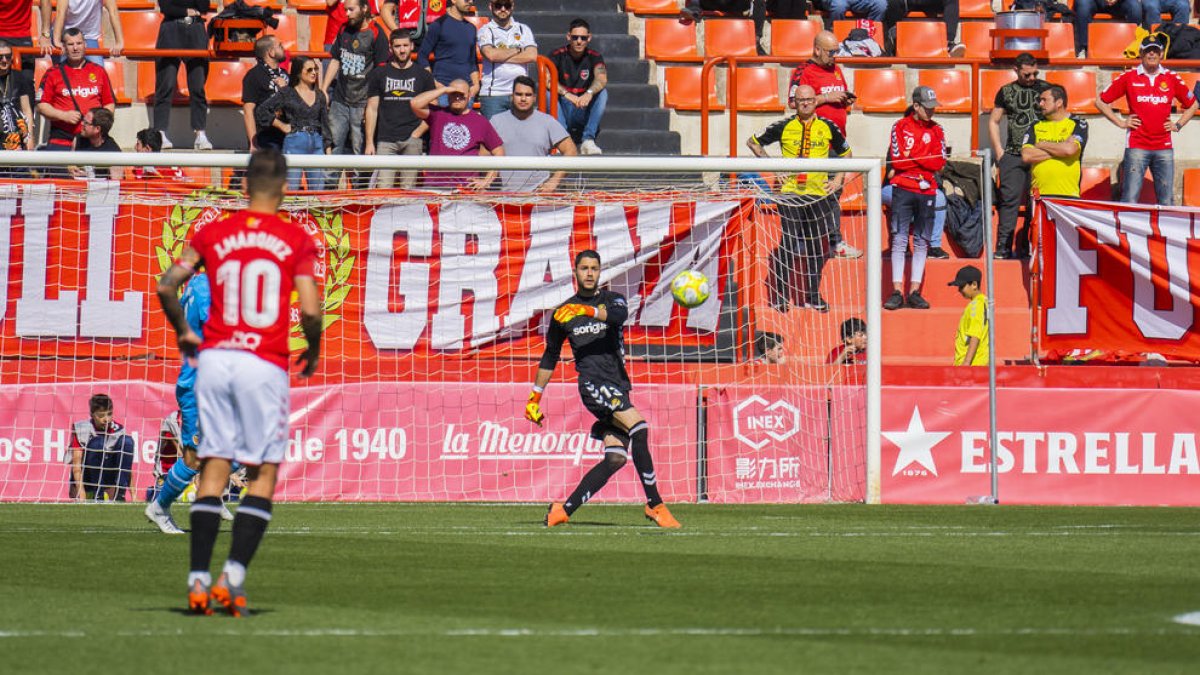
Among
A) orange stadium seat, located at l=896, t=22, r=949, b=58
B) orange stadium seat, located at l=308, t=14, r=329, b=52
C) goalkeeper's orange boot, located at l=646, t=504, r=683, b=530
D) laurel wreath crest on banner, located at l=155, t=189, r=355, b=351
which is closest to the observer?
goalkeeper's orange boot, located at l=646, t=504, r=683, b=530

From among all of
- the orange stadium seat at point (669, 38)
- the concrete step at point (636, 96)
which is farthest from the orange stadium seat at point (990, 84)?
the concrete step at point (636, 96)

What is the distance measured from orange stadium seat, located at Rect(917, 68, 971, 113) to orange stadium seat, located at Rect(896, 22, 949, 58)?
0.89 meters

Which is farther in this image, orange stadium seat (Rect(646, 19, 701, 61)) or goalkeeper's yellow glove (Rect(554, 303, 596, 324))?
orange stadium seat (Rect(646, 19, 701, 61))

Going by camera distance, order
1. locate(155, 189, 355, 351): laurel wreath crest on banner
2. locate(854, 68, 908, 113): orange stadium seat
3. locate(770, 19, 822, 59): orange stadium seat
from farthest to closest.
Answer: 1. locate(770, 19, 822, 59): orange stadium seat
2. locate(854, 68, 908, 113): orange stadium seat
3. locate(155, 189, 355, 351): laurel wreath crest on banner

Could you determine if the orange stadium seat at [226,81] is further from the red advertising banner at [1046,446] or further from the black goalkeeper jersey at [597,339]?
the black goalkeeper jersey at [597,339]

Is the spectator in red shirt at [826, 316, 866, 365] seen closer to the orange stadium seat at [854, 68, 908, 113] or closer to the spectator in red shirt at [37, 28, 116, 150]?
the orange stadium seat at [854, 68, 908, 113]

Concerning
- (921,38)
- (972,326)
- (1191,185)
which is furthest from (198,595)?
(921,38)

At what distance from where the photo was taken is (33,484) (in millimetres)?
16703

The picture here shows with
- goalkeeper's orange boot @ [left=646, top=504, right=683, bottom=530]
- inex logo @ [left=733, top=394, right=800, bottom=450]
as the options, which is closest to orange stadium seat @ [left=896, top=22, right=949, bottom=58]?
inex logo @ [left=733, top=394, right=800, bottom=450]

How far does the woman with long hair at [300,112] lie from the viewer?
18703mm

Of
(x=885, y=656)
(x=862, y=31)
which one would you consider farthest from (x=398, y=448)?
(x=885, y=656)

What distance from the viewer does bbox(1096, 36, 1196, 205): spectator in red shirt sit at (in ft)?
65.8

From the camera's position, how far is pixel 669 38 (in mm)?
22891

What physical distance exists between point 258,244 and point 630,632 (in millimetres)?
2272
